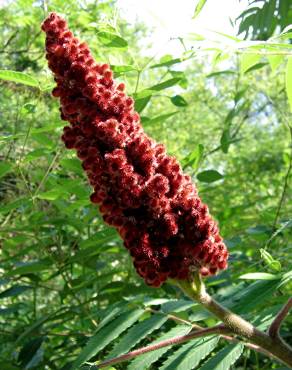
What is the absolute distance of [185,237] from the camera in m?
2.15

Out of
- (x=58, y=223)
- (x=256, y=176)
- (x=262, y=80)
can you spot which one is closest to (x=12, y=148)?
(x=58, y=223)

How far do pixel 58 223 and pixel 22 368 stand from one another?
84 cm

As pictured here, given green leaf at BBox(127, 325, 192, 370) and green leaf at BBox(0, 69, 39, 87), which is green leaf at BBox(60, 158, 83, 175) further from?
green leaf at BBox(127, 325, 192, 370)

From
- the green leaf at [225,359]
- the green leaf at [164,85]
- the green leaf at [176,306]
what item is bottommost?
the green leaf at [225,359]

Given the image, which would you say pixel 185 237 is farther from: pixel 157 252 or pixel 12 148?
pixel 12 148

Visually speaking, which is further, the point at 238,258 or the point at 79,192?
the point at 238,258

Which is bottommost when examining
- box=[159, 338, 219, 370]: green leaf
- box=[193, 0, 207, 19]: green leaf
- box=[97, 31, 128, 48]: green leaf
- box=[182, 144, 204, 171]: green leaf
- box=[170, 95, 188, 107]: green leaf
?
box=[159, 338, 219, 370]: green leaf

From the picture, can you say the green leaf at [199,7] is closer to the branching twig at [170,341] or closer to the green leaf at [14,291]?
the branching twig at [170,341]

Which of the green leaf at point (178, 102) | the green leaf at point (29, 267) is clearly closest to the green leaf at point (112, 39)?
the green leaf at point (178, 102)

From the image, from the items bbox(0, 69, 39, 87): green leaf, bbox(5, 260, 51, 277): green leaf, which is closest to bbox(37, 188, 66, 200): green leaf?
bbox(5, 260, 51, 277): green leaf

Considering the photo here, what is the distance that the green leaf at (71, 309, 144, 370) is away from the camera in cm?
229

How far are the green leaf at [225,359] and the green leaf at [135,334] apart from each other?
9.9 inches

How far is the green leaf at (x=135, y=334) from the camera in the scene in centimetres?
219

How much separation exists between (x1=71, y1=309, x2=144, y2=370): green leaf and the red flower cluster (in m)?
0.35
